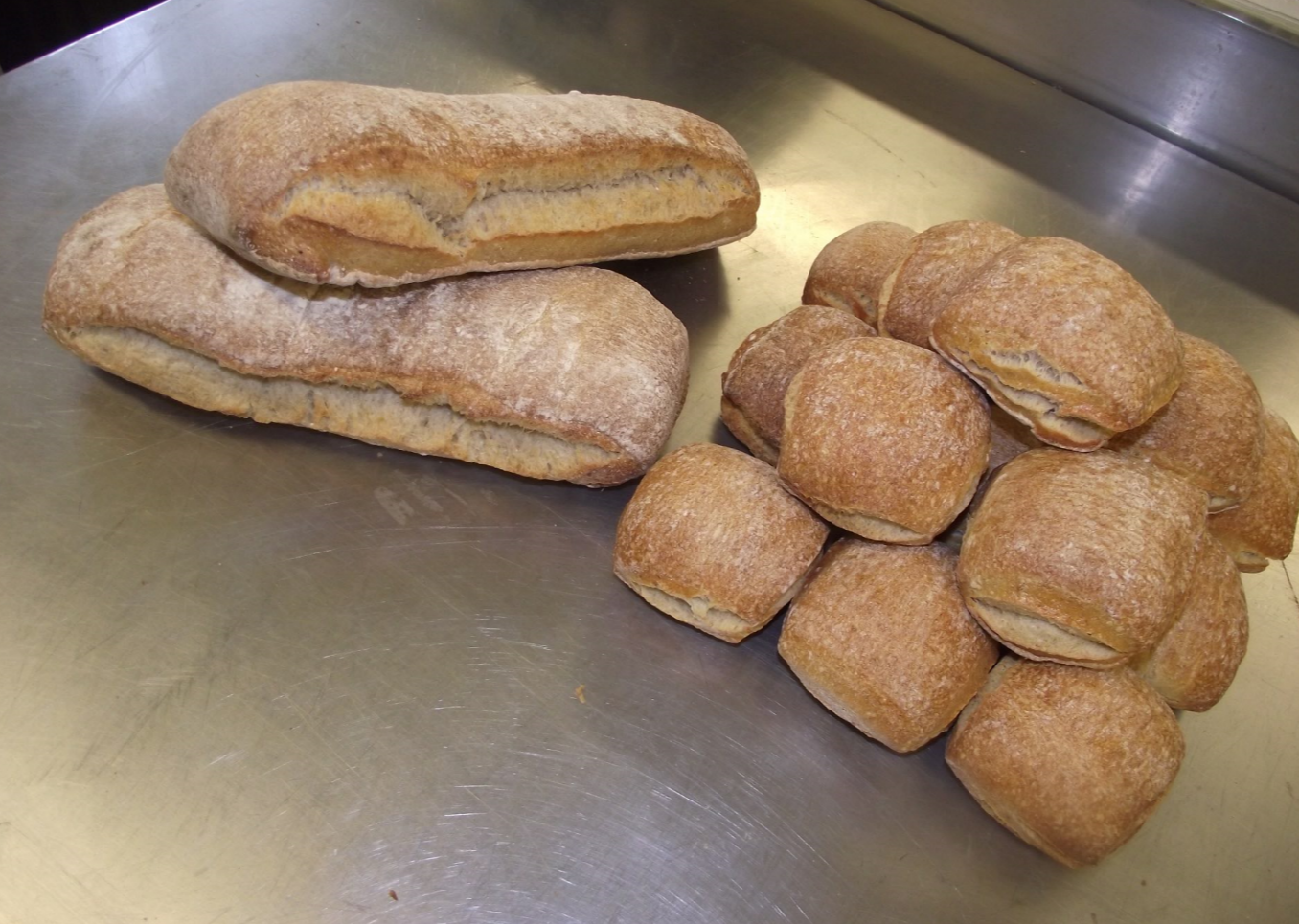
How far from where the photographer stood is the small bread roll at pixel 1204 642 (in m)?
1.34

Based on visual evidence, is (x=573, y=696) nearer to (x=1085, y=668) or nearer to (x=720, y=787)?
(x=720, y=787)

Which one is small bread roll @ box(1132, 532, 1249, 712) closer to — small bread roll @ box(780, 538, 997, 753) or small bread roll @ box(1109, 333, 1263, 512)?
small bread roll @ box(1109, 333, 1263, 512)

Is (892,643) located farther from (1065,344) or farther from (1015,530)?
(1065,344)

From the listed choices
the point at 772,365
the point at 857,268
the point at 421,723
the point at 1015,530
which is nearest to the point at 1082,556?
the point at 1015,530

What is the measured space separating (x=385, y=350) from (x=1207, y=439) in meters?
1.14

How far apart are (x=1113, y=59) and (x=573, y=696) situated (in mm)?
2025

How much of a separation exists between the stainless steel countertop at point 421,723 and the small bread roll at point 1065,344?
481mm

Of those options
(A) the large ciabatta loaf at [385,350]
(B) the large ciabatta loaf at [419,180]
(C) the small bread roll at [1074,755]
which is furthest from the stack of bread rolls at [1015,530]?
(B) the large ciabatta loaf at [419,180]

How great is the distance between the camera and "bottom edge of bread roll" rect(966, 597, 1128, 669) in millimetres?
1267

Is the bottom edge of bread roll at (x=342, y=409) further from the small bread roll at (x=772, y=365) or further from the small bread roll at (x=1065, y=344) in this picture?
the small bread roll at (x=1065, y=344)

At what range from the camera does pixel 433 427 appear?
5.21 feet

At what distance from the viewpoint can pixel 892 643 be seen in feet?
4.32

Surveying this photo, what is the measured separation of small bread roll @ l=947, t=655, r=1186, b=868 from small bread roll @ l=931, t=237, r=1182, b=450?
1.02 feet

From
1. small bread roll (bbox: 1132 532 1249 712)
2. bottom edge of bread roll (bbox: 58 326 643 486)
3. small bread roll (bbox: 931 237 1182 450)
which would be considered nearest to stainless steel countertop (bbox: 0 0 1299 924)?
bottom edge of bread roll (bbox: 58 326 643 486)
